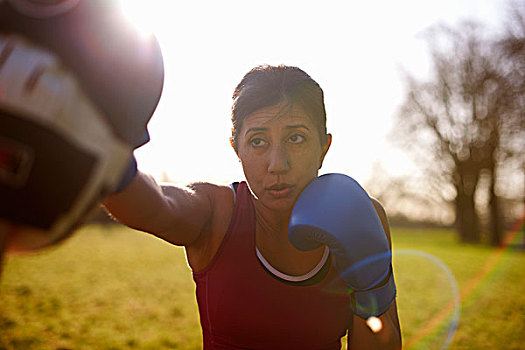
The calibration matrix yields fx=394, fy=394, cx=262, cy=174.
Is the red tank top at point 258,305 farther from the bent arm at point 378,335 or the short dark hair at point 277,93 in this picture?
the short dark hair at point 277,93

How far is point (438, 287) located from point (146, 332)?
6568mm

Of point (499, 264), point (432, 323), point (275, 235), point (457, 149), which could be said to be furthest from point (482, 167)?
point (275, 235)

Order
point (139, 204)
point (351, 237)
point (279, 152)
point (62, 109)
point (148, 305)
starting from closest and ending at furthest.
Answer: point (62, 109), point (139, 204), point (351, 237), point (279, 152), point (148, 305)

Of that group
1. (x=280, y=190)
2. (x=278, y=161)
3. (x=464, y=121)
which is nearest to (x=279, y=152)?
(x=278, y=161)

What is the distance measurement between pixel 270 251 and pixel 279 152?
18.0 inches

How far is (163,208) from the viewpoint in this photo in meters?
1.19

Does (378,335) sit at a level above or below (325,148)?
below

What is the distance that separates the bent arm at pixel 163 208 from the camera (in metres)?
1.04

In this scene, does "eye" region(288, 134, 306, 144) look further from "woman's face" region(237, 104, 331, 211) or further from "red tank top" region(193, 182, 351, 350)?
Result: "red tank top" region(193, 182, 351, 350)

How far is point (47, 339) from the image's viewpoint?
170 inches

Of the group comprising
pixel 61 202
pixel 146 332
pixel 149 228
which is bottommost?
pixel 146 332

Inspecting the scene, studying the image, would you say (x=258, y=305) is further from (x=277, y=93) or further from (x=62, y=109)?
(x=62, y=109)

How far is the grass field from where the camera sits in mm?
4602

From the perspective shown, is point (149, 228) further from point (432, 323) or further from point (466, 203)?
point (466, 203)
